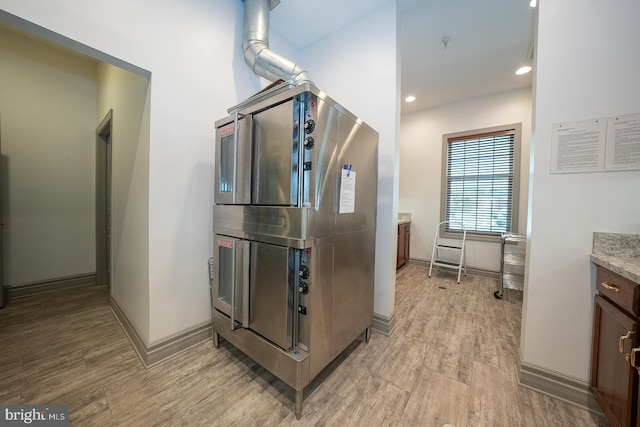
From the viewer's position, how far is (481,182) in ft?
12.5

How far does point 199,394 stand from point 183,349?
1.75 feet

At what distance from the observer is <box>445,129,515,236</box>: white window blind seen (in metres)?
3.60

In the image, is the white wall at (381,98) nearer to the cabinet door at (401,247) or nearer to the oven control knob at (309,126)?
the oven control knob at (309,126)

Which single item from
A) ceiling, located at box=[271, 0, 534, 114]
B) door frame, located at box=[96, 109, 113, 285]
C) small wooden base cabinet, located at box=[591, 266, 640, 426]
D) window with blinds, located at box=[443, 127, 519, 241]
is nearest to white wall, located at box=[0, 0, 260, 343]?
ceiling, located at box=[271, 0, 534, 114]

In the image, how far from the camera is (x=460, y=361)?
1.69 meters

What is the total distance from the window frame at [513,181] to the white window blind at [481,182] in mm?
37

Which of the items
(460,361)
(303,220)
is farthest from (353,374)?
(303,220)

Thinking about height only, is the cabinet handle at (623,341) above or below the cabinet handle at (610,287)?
below

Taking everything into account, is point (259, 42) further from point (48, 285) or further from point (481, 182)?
point (481, 182)

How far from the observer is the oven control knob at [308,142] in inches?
48.3

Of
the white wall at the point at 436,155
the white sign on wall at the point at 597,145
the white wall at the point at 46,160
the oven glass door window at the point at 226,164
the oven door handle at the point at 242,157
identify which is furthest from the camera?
the white wall at the point at 436,155

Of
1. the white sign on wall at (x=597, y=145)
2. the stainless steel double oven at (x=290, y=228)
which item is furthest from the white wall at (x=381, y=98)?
the white sign on wall at (x=597, y=145)

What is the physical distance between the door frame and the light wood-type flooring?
2.87ft

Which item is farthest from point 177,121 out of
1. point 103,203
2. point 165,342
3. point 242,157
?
point 103,203
